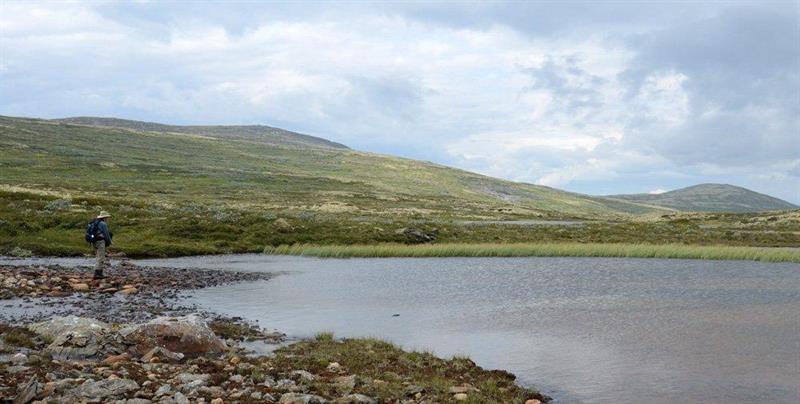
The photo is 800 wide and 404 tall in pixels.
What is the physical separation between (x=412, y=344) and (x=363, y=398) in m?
8.32

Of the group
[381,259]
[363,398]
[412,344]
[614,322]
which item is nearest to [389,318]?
[412,344]

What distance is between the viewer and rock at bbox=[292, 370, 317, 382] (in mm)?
16266

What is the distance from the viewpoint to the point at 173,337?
1952 cm

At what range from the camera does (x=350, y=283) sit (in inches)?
1625

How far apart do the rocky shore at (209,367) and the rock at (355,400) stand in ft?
0.08

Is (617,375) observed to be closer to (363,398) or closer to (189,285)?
(363,398)

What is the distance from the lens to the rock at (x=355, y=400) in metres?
14.5

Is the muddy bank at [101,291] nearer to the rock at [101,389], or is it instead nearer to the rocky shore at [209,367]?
the rocky shore at [209,367]

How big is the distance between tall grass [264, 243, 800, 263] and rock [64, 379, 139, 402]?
153 feet

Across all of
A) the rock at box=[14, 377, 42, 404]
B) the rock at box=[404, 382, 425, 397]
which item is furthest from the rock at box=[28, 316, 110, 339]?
the rock at box=[404, 382, 425, 397]

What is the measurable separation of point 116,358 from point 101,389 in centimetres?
371

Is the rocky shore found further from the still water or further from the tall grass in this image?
the tall grass

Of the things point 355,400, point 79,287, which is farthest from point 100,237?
point 355,400

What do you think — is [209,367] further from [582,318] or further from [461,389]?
[582,318]
